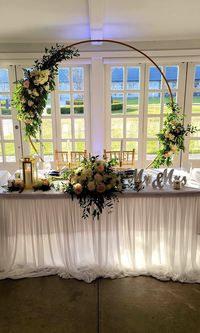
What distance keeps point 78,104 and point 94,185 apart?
8.79 feet

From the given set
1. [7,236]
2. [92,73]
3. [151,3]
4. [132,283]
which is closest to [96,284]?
[132,283]

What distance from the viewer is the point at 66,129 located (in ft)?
15.0

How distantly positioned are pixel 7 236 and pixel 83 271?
784 mm

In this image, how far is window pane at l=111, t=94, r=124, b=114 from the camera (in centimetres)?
444

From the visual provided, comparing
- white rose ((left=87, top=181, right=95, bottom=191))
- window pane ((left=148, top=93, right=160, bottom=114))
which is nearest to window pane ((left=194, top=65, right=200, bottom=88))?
window pane ((left=148, top=93, right=160, bottom=114))

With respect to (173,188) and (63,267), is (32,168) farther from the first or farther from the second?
(173,188)

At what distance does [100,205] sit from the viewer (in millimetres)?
2152

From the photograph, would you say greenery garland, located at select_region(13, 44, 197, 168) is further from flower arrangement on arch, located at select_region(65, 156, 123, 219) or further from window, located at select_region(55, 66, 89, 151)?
window, located at select_region(55, 66, 89, 151)

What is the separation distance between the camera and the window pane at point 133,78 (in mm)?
4318

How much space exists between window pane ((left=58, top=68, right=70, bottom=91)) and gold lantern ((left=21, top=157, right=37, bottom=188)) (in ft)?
7.86

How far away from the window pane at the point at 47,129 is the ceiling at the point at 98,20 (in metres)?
1.27

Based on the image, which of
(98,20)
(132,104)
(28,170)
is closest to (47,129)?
(132,104)

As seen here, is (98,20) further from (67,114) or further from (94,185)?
(94,185)

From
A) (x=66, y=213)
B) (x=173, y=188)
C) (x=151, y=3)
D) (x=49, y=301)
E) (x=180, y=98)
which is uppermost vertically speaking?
(x=151, y=3)
